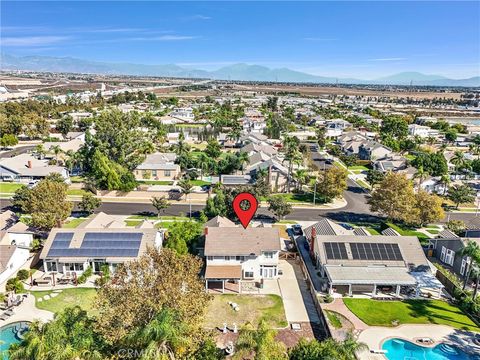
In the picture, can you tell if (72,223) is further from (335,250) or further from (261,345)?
(261,345)

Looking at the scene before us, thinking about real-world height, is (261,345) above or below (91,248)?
above

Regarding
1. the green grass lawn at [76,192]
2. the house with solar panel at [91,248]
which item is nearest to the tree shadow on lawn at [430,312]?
the house with solar panel at [91,248]

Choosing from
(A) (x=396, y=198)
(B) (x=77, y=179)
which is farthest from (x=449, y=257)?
(B) (x=77, y=179)

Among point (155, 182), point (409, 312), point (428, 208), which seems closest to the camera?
point (409, 312)

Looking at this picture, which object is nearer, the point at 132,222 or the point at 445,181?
the point at 132,222

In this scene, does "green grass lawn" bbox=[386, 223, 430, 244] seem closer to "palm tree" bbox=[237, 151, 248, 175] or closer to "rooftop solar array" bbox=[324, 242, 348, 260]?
"rooftop solar array" bbox=[324, 242, 348, 260]

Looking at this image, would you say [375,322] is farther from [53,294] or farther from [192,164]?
[192,164]
